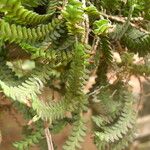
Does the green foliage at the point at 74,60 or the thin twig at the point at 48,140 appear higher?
the green foliage at the point at 74,60

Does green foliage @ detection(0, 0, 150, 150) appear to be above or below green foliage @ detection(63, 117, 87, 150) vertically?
above

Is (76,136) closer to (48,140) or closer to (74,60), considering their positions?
(48,140)

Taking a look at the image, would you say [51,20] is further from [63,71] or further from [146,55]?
[146,55]

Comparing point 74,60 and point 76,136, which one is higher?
point 74,60

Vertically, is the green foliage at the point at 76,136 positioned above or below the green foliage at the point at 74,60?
below

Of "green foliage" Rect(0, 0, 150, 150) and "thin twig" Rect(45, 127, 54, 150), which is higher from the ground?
"green foliage" Rect(0, 0, 150, 150)

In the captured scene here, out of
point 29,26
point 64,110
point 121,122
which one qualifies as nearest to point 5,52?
point 29,26

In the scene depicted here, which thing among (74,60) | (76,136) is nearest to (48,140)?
(76,136)

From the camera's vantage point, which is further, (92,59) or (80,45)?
(92,59)
